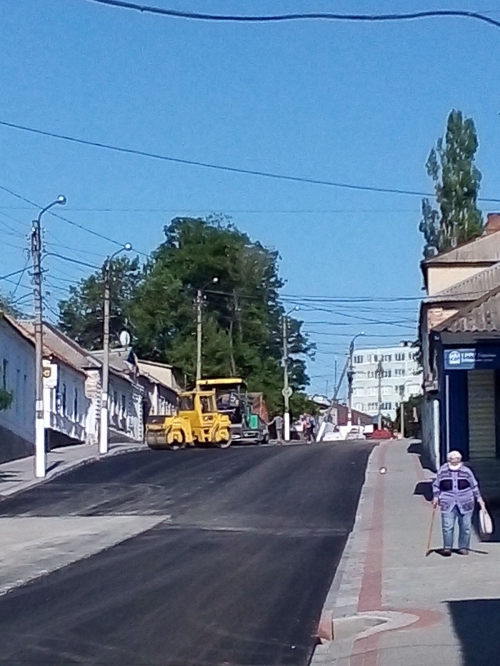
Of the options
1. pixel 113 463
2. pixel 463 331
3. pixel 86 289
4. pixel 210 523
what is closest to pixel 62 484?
pixel 113 463

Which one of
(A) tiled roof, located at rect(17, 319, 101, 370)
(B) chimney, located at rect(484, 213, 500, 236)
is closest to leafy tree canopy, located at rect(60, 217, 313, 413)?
(A) tiled roof, located at rect(17, 319, 101, 370)

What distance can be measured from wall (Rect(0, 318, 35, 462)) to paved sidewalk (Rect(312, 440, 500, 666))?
893 inches

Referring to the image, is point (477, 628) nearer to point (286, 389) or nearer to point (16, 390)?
point (16, 390)

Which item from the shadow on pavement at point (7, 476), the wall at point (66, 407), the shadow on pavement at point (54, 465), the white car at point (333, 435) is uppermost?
the wall at point (66, 407)

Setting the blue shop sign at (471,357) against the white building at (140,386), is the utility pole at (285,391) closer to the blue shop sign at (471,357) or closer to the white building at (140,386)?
the white building at (140,386)

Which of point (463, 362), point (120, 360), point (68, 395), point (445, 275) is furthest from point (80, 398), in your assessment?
point (463, 362)

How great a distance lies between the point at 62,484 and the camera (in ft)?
116

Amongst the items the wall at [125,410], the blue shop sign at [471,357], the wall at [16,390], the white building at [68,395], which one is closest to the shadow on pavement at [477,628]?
the blue shop sign at [471,357]

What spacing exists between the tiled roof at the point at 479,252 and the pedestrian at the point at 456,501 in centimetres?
2437

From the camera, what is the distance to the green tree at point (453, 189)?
65.2 metres

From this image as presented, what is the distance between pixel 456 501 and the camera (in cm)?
1873

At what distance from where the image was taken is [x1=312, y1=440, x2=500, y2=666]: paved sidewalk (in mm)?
10977

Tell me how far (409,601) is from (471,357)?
1260 cm

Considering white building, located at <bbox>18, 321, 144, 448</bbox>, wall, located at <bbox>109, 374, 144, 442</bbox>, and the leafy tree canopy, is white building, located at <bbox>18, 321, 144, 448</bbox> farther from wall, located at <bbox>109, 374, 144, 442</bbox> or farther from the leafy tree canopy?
the leafy tree canopy
